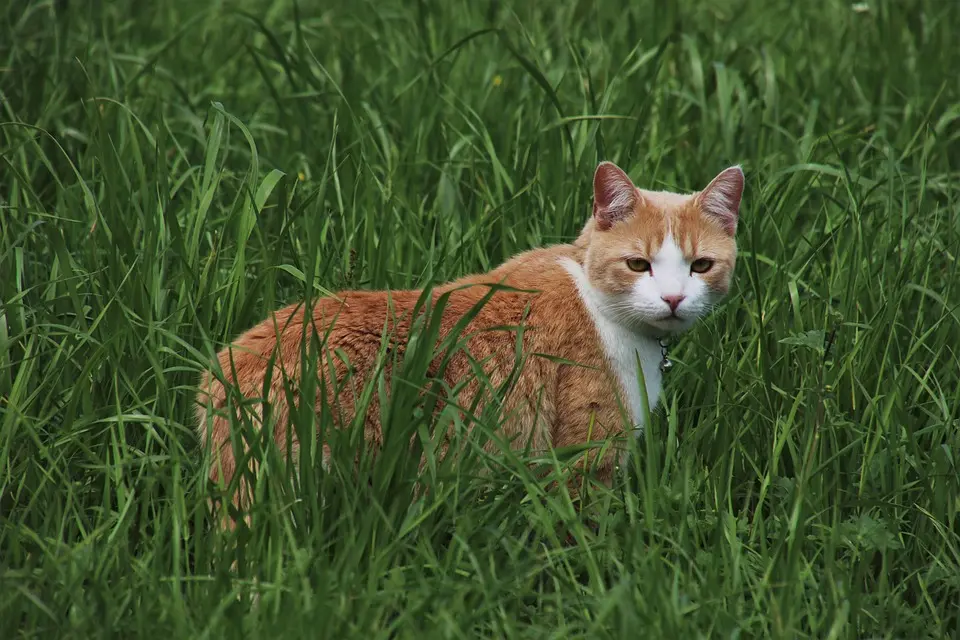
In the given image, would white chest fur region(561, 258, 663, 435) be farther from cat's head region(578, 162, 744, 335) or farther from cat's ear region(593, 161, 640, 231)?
cat's ear region(593, 161, 640, 231)

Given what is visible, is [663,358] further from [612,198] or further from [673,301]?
[612,198]

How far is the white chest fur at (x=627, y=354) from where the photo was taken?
3.45 meters

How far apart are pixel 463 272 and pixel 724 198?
98cm

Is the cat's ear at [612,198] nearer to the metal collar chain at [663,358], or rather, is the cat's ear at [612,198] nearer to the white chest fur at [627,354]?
the white chest fur at [627,354]

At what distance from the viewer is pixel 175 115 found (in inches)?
204

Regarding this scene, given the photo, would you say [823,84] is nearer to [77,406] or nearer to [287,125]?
[287,125]

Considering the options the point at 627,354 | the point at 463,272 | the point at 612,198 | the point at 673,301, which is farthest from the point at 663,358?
the point at 463,272

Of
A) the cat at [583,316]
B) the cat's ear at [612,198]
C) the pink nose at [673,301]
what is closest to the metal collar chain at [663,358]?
the cat at [583,316]

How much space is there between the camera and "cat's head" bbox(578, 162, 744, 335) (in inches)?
133

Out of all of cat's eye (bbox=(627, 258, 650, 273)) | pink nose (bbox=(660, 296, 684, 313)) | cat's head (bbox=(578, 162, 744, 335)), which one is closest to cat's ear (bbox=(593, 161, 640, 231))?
cat's head (bbox=(578, 162, 744, 335))

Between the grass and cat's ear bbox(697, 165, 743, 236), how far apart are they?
10 centimetres

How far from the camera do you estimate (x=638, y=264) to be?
3.46 meters

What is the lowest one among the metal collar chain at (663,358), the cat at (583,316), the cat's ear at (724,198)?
the metal collar chain at (663,358)

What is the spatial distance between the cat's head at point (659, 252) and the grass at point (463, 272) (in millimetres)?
148
